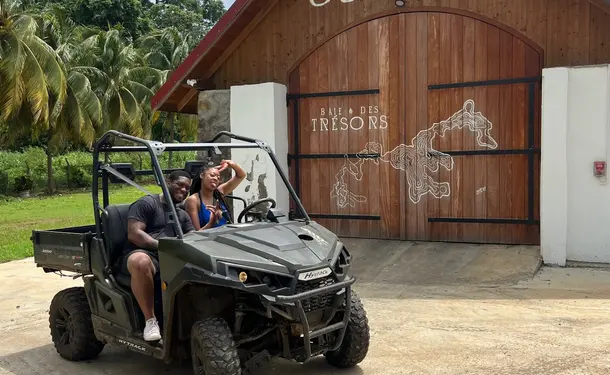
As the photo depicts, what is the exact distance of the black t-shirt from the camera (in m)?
5.09

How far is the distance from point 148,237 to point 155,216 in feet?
0.88

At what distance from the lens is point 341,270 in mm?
4676

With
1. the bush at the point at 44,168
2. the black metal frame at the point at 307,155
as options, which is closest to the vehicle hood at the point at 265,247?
the black metal frame at the point at 307,155

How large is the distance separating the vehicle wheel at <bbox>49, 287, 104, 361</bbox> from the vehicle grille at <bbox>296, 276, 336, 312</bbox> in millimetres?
2202

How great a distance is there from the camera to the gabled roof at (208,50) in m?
10.1

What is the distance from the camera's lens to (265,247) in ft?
14.7

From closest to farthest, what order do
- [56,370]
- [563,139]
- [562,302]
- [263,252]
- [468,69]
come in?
[263,252] → [56,370] → [562,302] → [563,139] → [468,69]

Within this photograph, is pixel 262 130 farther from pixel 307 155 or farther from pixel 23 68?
pixel 23 68

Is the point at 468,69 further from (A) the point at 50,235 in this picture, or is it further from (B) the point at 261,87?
(A) the point at 50,235

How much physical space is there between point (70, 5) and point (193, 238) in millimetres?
48254

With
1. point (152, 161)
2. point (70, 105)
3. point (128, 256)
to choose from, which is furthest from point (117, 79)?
point (152, 161)

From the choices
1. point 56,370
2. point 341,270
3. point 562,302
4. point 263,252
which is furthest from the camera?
point 562,302

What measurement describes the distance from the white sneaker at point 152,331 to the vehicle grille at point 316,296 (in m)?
1.14

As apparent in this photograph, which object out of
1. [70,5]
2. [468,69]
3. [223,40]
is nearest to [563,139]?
[468,69]
